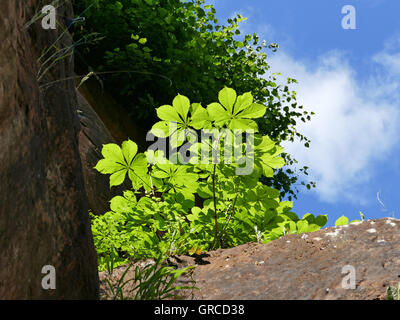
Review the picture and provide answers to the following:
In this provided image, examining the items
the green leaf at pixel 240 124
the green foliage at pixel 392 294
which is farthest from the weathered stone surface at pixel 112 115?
the green foliage at pixel 392 294

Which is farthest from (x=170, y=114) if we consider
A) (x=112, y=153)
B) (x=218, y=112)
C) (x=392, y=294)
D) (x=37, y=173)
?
(x=392, y=294)

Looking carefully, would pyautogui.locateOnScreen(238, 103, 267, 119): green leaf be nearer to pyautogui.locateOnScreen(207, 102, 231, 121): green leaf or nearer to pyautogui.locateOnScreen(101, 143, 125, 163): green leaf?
pyautogui.locateOnScreen(207, 102, 231, 121): green leaf

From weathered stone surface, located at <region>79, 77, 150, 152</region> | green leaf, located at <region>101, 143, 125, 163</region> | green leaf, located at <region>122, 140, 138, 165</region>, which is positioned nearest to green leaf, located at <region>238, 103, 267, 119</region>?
green leaf, located at <region>122, 140, 138, 165</region>

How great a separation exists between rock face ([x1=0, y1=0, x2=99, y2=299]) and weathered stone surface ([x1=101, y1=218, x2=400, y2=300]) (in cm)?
62

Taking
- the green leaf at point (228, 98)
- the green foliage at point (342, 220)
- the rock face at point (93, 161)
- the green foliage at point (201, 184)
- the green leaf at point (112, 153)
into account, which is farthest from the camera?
the rock face at point (93, 161)

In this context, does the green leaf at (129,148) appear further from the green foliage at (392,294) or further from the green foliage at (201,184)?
the green foliage at (392,294)

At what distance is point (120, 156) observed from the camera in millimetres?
3430

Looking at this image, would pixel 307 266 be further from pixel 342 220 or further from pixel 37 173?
pixel 37 173

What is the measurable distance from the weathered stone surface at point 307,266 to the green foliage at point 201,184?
1.15ft

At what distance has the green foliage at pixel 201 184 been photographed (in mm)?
3143

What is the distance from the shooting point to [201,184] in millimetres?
3500

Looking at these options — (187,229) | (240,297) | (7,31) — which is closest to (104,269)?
(187,229)
